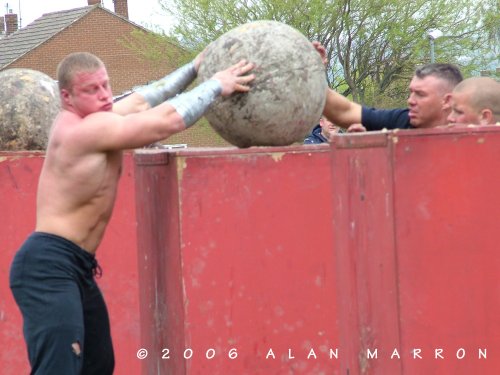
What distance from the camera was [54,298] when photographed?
16.7ft

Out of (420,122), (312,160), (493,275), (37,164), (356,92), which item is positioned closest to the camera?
(493,275)

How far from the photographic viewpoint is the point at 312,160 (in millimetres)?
5332

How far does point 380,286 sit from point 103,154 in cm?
153

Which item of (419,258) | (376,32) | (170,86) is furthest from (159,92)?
(376,32)

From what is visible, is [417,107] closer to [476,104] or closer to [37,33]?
[476,104]

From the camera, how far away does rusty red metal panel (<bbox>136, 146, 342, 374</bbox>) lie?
5340mm

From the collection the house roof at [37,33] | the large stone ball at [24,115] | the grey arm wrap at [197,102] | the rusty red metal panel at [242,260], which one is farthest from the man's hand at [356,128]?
the house roof at [37,33]

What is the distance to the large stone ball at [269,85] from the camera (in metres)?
5.37

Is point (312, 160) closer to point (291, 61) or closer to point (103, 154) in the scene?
point (291, 61)

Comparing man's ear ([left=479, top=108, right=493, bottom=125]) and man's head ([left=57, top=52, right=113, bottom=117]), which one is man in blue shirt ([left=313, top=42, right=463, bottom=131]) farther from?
man's head ([left=57, top=52, right=113, bottom=117])

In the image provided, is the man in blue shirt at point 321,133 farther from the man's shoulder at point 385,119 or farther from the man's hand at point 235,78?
the man's hand at point 235,78

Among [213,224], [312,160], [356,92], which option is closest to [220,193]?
[213,224]

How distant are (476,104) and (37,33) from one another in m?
41.9

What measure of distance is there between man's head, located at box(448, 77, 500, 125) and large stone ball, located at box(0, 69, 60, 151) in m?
2.78
